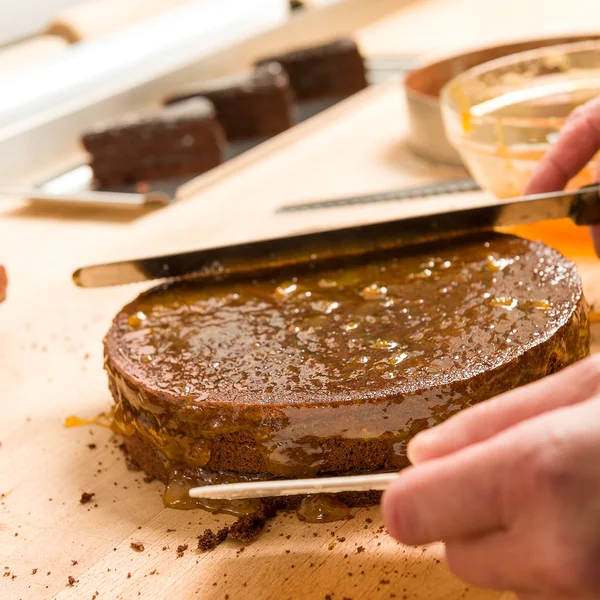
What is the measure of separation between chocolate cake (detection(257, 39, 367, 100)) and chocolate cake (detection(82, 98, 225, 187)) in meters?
0.75

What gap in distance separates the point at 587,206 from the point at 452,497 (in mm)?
888

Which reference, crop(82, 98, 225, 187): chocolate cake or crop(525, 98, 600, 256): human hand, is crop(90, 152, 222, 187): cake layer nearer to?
crop(82, 98, 225, 187): chocolate cake

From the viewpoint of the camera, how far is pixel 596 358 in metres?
0.78

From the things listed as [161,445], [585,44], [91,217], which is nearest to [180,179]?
[91,217]

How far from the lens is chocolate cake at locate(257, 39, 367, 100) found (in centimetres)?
332

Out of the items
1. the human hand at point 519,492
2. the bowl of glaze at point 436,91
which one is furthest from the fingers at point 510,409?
the bowl of glaze at point 436,91

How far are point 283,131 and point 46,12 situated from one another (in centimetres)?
112

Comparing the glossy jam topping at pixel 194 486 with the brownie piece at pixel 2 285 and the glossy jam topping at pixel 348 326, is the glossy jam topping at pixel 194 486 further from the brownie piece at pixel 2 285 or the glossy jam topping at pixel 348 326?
the brownie piece at pixel 2 285

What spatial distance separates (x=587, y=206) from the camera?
57.3 inches

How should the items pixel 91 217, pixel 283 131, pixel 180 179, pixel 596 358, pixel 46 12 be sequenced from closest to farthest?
pixel 596 358 → pixel 91 217 → pixel 180 179 → pixel 283 131 → pixel 46 12

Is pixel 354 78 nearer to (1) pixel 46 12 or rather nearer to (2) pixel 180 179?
(2) pixel 180 179

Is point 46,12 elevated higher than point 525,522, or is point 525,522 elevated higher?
point 46,12

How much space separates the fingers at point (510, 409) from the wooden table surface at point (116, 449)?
1.06 ft

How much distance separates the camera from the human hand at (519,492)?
0.69m
